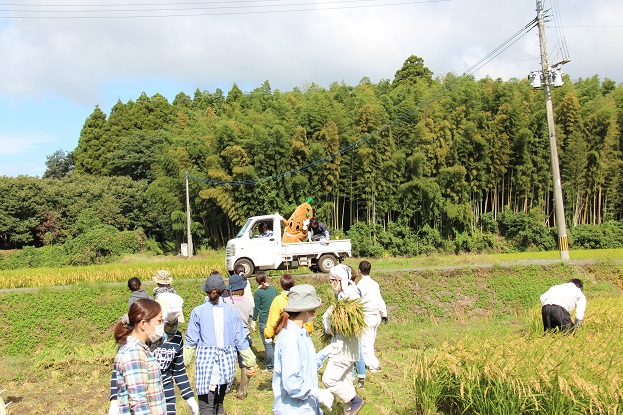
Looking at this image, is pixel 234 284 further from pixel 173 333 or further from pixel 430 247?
pixel 430 247

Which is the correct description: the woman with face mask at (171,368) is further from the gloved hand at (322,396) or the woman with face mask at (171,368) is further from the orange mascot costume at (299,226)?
A: the orange mascot costume at (299,226)

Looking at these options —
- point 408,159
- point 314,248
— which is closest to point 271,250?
point 314,248

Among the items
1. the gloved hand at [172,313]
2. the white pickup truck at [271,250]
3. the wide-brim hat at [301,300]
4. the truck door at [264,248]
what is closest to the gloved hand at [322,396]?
the wide-brim hat at [301,300]

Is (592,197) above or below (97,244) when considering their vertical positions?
above

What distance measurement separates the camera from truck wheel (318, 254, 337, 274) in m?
14.2

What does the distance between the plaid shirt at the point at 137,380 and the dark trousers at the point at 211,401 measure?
1.30 m

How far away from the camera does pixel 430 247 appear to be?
24.8 metres

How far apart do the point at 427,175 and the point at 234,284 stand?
19308 millimetres

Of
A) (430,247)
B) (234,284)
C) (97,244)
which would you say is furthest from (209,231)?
(234,284)

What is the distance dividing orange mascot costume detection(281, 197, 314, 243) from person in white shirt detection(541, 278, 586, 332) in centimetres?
880

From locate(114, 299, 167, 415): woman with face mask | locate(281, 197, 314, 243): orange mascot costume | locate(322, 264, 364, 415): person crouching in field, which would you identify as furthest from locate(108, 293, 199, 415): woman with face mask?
locate(281, 197, 314, 243): orange mascot costume

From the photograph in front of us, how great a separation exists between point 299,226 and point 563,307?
9.18m

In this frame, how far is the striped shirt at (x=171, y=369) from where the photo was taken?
3721 mm

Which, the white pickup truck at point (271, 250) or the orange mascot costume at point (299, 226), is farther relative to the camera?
the orange mascot costume at point (299, 226)
